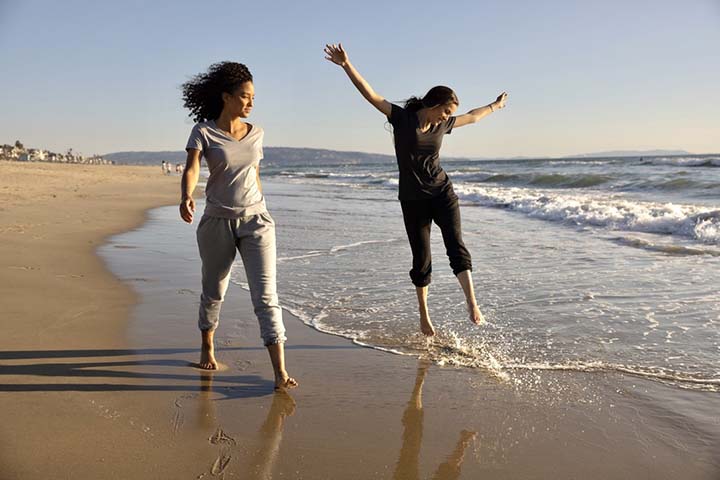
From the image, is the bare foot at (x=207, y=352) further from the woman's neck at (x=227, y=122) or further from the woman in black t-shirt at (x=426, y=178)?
the woman in black t-shirt at (x=426, y=178)

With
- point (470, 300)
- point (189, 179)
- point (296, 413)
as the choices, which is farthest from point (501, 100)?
point (296, 413)

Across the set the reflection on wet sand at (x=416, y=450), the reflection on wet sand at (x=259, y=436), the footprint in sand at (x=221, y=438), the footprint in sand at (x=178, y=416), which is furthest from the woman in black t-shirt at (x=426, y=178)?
the footprint in sand at (x=221, y=438)

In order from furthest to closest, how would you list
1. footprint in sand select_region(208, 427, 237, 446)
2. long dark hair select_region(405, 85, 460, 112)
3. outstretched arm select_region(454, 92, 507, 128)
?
outstretched arm select_region(454, 92, 507, 128) < long dark hair select_region(405, 85, 460, 112) < footprint in sand select_region(208, 427, 237, 446)

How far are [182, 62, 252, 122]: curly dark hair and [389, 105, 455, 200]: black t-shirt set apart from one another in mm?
1310

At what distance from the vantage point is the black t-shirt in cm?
452

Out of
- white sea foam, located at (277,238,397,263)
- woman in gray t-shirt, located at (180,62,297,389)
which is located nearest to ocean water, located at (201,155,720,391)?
white sea foam, located at (277,238,397,263)

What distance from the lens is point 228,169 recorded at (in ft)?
11.5

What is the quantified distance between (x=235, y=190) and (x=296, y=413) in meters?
1.27

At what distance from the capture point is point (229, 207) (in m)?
3.56

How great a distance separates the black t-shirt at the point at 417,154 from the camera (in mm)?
4523

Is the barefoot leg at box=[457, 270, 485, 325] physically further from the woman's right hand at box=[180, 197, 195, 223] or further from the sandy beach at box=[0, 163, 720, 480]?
the woman's right hand at box=[180, 197, 195, 223]

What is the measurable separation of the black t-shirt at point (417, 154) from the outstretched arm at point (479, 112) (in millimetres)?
88

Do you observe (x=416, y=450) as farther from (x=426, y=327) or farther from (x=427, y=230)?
(x=427, y=230)

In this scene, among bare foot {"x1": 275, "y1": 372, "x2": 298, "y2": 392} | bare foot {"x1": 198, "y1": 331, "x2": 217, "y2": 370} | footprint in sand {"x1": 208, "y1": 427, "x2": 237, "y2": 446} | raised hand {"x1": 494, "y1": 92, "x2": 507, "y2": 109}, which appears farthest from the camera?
raised hand {"x1": 494, "y1": 92, "x2": 507, "y2": 109}
